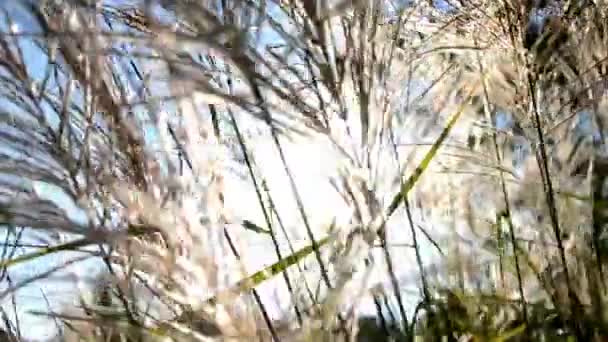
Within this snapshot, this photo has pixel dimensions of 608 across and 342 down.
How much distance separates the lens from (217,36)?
64 cm

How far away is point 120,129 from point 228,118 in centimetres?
16

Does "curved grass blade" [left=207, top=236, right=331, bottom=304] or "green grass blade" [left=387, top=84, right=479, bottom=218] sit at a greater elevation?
"green grass blade" [left=387, top=84, right=479, bottom=218]

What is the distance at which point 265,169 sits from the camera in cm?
101

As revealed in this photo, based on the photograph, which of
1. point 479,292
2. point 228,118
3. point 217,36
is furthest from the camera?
point 479,292

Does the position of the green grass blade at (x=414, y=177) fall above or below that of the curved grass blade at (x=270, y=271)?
above

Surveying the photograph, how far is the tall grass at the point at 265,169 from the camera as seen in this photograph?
71 cm

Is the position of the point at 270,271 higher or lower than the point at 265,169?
lower

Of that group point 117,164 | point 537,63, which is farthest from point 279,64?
point 537,63

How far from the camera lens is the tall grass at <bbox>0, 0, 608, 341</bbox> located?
707 mm

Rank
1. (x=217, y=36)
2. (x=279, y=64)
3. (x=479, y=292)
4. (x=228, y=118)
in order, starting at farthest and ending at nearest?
1. (x=479, y=292)
2. (x=228, y=118)
3. (x=279, y=64)
4. (x=217, y=36)

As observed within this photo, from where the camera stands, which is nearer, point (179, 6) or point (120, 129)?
point (179, 6)

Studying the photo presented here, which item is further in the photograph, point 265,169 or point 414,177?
point 265,169

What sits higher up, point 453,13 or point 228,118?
point 453,13

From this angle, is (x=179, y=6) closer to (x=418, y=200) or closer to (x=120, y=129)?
(x=120, y=129)
